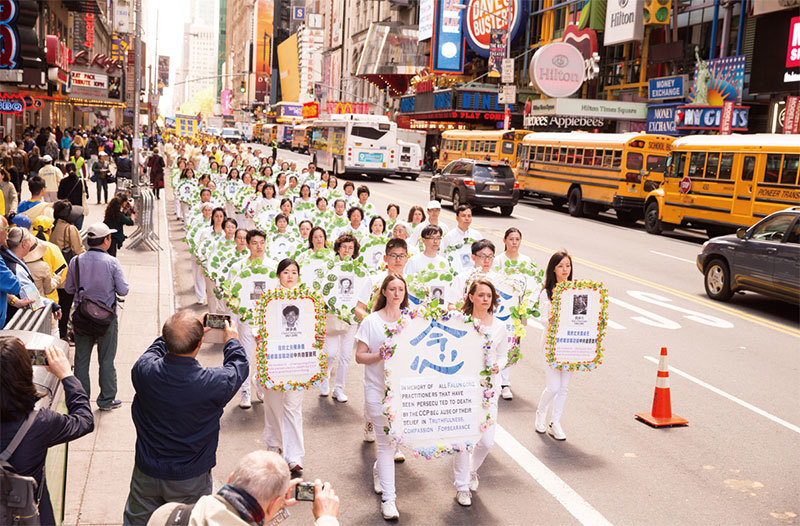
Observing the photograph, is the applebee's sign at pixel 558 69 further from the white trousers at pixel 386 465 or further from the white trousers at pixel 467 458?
the white trousers at pixel 386 465

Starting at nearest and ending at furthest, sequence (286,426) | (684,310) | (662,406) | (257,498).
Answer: (257,498) < (286,426) < (662,406) < (684,310)

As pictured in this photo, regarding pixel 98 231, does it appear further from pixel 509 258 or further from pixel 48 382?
pixel 509 258

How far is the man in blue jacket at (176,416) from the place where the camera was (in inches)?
174

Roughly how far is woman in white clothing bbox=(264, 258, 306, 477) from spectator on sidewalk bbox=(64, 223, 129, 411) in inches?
75.9

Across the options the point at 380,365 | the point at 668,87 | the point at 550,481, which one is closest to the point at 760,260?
the point at 550,481

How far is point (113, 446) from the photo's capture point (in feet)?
23.4

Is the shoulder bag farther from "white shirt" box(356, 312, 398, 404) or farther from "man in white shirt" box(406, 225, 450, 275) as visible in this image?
"man in white shirt" box(406, 225, 450, 275)

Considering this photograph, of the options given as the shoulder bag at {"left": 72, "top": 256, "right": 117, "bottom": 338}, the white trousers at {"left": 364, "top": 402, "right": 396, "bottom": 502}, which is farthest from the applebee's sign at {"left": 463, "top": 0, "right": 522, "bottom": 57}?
the white trousers at {"left": 364, "top": 402, "right": 396, "bottom": 502}

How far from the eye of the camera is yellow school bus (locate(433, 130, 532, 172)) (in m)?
38.1

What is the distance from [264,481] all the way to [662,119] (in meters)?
37.6

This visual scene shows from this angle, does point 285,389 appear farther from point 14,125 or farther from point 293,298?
point 14,125

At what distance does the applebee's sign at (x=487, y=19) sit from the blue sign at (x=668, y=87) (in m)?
18.3

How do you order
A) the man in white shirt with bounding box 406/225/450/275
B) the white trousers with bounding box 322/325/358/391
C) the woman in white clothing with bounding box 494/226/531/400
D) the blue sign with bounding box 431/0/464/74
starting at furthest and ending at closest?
the blue sign with bounding box 431/0/464/74, the woman in white clothing with bounding box 494/226/531/400, the man in white shirt with bounding box 406/225/450/275, the white trousers with bounding box 322/325/358/391

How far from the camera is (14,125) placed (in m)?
38.4
